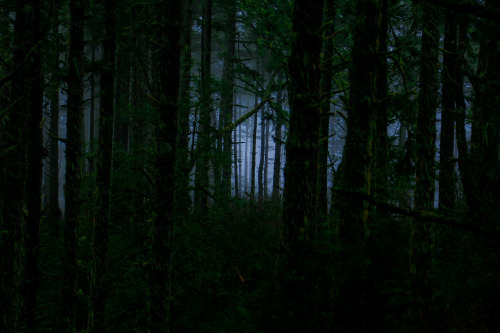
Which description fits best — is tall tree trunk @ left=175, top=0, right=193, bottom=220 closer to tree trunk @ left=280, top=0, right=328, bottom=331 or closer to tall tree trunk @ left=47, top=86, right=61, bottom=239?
tree trunk @ left=280, top=0, right=328, bottom=331

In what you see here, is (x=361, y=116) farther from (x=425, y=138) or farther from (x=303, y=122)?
(x=425, y=138)

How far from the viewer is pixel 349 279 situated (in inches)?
156

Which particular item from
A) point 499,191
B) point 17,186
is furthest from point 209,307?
point 499,191

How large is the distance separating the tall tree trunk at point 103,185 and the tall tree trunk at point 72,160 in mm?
367

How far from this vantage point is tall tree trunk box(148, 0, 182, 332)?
18.4 ft

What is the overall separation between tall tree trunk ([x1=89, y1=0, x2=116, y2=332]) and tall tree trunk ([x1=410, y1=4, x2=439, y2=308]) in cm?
599

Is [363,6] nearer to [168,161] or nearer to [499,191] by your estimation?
[499,191]

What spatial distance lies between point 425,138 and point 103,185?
20.8 feet

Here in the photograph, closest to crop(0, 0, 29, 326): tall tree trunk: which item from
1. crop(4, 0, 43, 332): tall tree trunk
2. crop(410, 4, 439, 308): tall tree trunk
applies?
crop(4, 0, 43, 332): tall tree trunk

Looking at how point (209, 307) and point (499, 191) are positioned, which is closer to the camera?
point (499, 191)

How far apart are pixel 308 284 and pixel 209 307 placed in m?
3.69

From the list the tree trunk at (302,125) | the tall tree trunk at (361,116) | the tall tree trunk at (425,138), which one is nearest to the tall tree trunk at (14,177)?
the tree trunk at (302,125)

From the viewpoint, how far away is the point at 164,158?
566 cm

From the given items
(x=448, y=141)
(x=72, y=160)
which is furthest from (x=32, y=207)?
(x=448, y=141)
